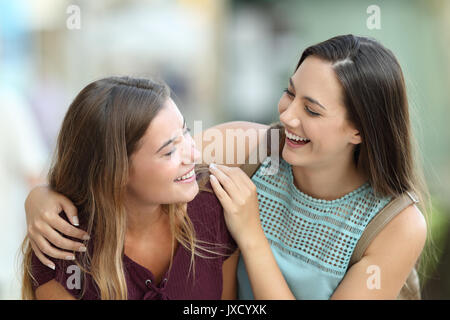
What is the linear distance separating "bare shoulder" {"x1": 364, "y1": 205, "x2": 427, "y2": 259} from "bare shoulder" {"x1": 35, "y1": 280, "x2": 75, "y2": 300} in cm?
78

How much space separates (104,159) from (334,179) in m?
0.65

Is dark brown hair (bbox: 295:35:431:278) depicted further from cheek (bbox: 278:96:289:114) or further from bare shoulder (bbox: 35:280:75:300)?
bare shoulder (bbox: 35:280:75:300)

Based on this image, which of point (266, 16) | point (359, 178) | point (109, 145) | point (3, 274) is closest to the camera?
point (109, 145)

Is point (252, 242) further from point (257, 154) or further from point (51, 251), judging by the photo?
point (51, 251)

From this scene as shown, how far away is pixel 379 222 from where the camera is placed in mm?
1353

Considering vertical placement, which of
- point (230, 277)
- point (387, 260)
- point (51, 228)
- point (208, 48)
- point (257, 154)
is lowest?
point (230, 277)

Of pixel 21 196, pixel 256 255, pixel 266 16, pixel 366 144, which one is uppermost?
pixel 266 16

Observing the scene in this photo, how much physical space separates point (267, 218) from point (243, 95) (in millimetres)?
3938

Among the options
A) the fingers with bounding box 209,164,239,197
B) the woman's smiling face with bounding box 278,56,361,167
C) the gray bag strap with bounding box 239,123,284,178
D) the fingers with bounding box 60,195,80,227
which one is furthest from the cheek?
the fingers with bounding box 60,195,80,227

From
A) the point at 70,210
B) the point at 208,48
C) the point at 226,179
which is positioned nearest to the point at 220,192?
the point at 226,179

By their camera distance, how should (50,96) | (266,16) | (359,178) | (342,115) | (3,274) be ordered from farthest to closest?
(266,16) → (50,96) → (3,274) → (359,178) → (342,115)
